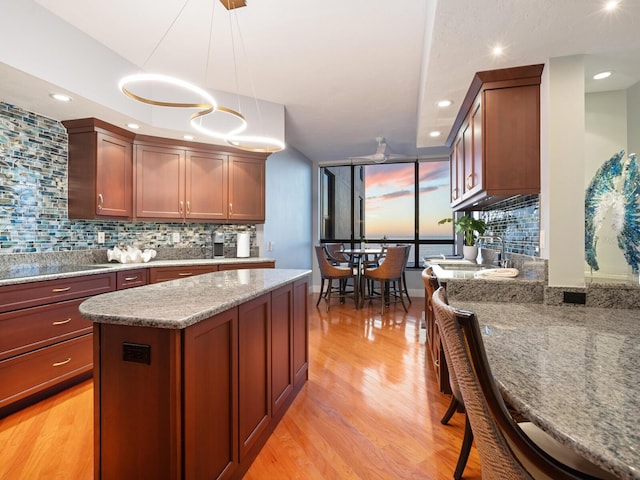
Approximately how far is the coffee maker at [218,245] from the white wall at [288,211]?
485mm

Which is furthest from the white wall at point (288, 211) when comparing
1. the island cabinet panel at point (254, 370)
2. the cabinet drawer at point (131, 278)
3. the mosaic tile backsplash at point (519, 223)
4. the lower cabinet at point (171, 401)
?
the lower cabinet at point (171, 401)

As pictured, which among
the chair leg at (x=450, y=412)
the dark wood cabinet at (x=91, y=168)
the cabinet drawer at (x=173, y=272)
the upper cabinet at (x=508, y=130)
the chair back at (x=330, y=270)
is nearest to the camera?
the chair leg at (x=450, y=412)

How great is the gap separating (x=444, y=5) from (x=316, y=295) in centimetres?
506

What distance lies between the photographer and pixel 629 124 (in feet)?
6.89

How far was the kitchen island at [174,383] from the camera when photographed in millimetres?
1154

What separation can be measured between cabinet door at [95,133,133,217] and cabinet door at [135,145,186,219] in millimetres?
96

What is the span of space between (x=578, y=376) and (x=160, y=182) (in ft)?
12.8

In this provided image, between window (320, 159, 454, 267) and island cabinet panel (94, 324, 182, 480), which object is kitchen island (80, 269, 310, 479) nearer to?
island cabinet panel (94, 324, 182, 480)

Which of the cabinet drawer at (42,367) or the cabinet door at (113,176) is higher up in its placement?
the cabinet door at (113,176)

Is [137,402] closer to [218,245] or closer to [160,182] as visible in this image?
[160,182]

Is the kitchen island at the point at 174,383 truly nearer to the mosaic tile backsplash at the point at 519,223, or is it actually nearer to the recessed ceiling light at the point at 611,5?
the mosaic tile backsplash at the point at 519,223

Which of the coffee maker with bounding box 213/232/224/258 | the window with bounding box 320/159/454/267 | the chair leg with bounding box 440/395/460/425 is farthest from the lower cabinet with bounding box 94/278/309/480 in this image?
the window with bounding box 320/159/454/267

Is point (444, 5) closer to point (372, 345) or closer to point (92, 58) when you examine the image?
point (92, 58)

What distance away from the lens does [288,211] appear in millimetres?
5332
